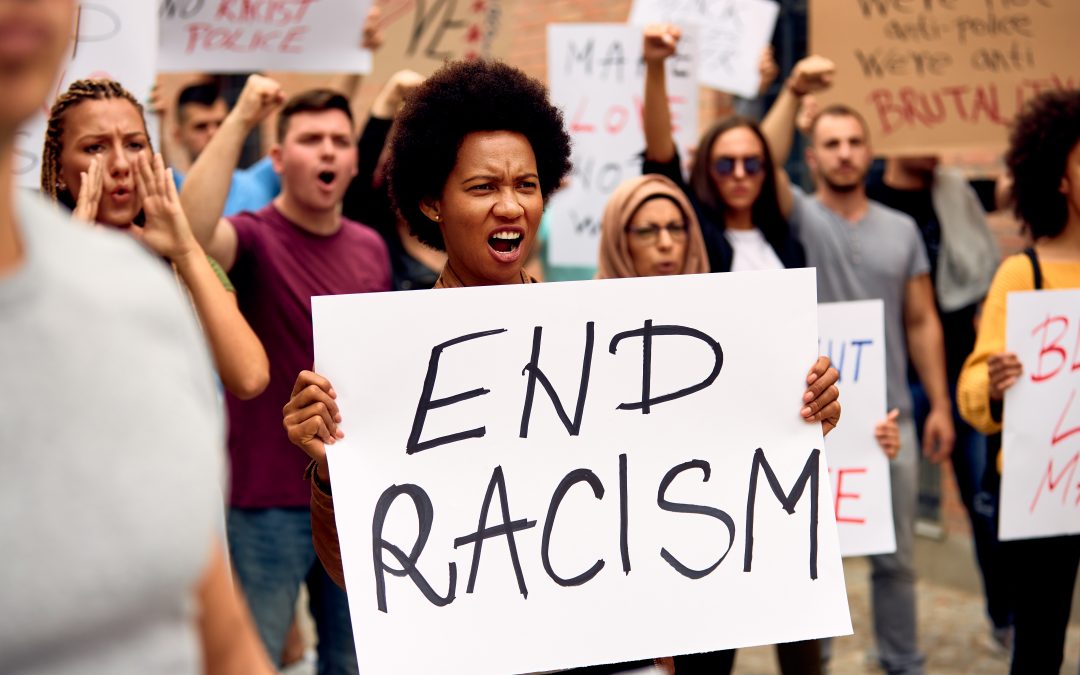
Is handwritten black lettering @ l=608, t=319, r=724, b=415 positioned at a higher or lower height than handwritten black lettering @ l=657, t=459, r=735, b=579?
higher

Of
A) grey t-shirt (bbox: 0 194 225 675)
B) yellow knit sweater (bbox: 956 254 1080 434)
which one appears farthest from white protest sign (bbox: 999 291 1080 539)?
grey t-shirt (bbox: 0 194 225 675)

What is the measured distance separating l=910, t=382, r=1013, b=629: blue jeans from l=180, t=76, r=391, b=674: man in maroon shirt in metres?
2.47

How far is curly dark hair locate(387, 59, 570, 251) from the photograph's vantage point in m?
2.69

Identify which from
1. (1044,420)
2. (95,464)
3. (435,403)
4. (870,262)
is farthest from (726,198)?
(95,464)

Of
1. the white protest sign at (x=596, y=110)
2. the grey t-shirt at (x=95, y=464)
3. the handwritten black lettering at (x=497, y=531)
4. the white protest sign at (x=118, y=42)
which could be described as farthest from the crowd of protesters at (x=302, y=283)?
the white protest sign at (x=596, y=110)

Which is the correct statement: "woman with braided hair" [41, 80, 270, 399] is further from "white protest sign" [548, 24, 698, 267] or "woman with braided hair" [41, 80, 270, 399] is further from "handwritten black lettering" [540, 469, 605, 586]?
"white protest sign" [548, 24, 698, 267]

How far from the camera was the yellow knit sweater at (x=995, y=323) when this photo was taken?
387cm

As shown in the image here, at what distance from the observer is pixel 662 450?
242 centimetres

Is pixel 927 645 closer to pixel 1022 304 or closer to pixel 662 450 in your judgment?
pixel 1022 304

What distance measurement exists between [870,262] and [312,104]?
6.70 feet

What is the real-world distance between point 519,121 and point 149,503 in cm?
177

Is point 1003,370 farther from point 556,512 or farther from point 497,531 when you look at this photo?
point 497,531

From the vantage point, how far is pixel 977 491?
5.34 m

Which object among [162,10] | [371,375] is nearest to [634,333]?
[371,375]
